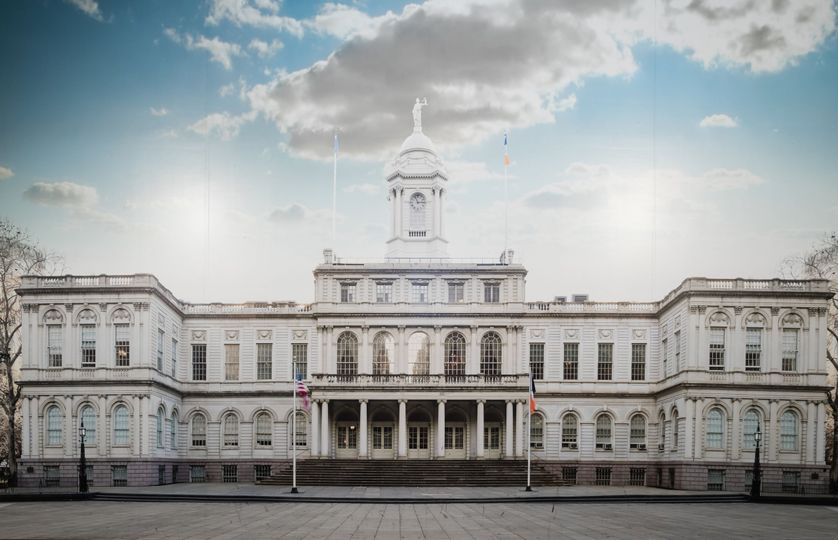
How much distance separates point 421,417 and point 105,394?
69.9 feet

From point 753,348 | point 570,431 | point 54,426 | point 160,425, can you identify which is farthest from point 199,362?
point 753,348

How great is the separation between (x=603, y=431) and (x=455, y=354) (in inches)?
460

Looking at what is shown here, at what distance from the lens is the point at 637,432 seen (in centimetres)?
6159

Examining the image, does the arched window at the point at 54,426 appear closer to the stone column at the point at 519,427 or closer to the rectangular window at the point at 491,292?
the rectangular window at the point at 491,292

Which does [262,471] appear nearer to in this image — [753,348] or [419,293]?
[419,293]

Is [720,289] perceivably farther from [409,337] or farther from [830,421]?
[409,337]

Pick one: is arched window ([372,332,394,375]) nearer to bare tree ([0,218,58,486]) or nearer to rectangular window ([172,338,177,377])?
rectangular window ([172,338,177,377])

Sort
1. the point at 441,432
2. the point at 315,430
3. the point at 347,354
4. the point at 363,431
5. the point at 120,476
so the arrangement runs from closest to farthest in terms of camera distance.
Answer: the point at 120,476, the point at 441,432, the point at 363,431, the point at 315,430, the point at 347,354

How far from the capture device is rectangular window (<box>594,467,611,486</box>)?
61188 mm

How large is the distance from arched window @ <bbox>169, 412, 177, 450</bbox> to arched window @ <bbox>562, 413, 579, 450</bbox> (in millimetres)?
26916

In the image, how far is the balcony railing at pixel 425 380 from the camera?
59.5 m

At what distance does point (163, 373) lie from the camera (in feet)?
190

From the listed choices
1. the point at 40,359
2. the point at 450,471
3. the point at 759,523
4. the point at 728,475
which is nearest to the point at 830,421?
the point at 728,475

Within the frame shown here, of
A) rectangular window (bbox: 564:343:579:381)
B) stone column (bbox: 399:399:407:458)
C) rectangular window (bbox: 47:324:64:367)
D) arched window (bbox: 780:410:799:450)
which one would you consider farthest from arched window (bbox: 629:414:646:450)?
rectangular window (bbox: 47:324:64:367)
